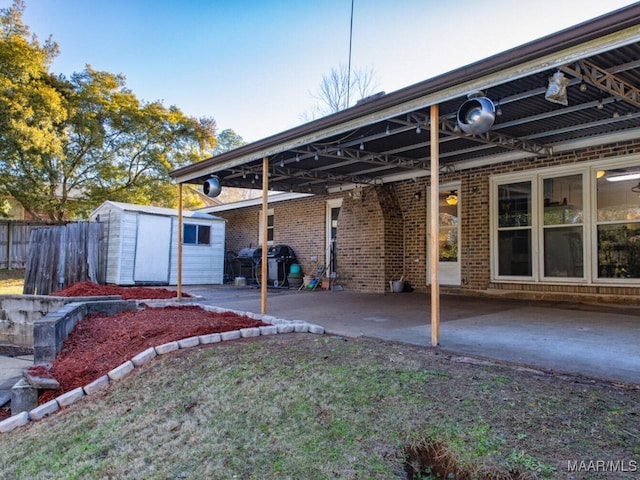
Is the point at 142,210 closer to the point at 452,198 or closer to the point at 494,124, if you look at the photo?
the point at 452,198

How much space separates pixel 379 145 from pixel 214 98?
59.1 feet

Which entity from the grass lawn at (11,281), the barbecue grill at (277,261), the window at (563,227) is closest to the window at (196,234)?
the barbecue grill at (277,261)

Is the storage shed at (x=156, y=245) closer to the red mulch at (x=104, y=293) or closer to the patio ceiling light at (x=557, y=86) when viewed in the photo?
the red mulch at (x=104, y=293)

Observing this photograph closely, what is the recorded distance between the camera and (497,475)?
212cm

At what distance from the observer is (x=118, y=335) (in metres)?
5.44

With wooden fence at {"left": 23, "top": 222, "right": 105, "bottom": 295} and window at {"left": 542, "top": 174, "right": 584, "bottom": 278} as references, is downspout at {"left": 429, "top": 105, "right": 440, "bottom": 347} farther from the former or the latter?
wooden fence at {"left": 23, "top": 222, "right": 105, "bottom": 295}

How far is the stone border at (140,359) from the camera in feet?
12.0

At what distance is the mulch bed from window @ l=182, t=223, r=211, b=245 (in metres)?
6.50

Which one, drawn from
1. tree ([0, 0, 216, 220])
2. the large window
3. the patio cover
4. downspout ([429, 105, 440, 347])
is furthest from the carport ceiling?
tree ([0, 0, 216, 220])

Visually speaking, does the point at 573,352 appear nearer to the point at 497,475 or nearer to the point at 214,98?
the point at 497,475

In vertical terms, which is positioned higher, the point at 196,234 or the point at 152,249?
the point at 196,234

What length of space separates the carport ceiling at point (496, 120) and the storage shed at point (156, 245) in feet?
13.1

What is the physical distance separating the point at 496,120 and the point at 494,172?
2958 millimetres

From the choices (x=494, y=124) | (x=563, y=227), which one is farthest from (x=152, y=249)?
(x=563, y=227)
